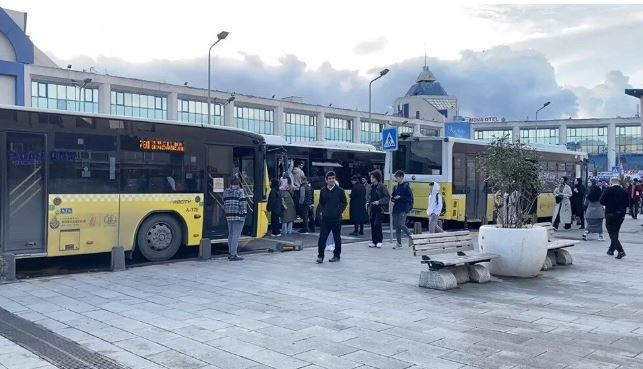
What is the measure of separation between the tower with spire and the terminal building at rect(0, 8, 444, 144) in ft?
67.6

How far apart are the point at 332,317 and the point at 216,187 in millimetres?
6437

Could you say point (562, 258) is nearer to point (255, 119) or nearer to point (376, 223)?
point (376, 223)

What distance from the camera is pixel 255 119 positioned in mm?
68125

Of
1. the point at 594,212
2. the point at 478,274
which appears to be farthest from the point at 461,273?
the point at 594,212

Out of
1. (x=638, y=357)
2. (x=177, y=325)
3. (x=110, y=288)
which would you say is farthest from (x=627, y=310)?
(x=110, y=288)

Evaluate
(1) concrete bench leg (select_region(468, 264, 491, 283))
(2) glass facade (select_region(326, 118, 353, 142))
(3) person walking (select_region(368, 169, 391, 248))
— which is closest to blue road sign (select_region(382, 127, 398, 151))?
(3) person walking (select_region(368, 169, 391, 248))

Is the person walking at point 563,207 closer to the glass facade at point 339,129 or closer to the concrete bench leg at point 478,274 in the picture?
the concrete bench leg at point 478,274

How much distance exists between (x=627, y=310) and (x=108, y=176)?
8.91 m

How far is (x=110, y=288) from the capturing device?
8.95 meters

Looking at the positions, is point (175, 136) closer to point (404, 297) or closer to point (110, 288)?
point (110, 288)

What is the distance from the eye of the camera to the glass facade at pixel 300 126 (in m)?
72.0

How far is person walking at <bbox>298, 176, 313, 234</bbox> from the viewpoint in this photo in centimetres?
1788

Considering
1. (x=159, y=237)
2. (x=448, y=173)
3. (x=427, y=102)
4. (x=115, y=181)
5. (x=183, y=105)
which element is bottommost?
(x=159, y=237)

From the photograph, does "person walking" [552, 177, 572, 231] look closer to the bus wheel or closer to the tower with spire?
the bus wheel
